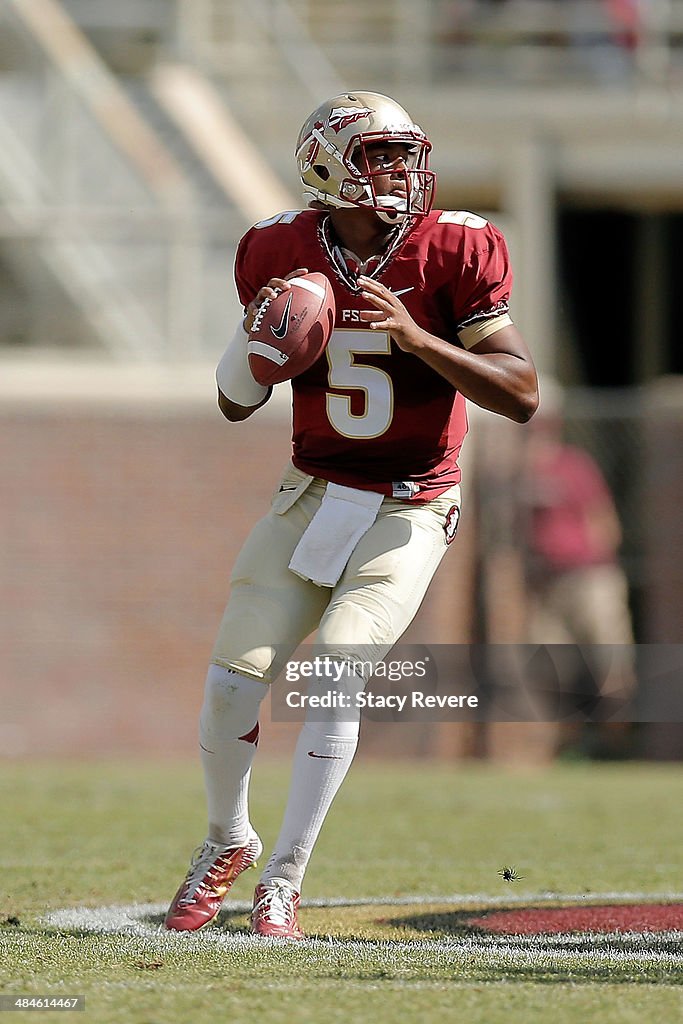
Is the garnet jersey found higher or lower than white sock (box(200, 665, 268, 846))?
higher

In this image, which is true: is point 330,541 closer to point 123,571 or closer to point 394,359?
point 394,359

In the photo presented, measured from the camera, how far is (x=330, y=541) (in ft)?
13.1

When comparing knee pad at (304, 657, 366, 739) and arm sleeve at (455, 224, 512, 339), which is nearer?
knee pad at (304, 657, 366, 739)

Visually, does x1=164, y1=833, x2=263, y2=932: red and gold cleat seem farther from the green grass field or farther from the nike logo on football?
the nike logo on football

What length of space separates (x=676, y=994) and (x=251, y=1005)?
0.87 meters

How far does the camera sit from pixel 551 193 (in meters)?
12.4

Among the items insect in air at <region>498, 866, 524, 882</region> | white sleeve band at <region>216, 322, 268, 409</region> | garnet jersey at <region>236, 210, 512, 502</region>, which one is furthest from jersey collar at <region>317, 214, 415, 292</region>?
insect in air at <region>498, 866, 524, 882</region>

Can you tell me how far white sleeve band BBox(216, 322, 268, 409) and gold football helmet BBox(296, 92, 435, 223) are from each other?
1.42 feet

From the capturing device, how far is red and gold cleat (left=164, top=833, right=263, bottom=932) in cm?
396

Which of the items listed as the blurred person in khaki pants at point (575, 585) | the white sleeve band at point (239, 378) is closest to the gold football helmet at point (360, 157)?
the white sleeve band at point (239, 378)

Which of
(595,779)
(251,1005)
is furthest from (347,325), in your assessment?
(595,779)

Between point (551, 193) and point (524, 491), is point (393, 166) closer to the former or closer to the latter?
point (524, 491)

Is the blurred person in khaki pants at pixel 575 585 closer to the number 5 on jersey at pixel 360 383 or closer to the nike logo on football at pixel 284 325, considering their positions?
the number 5 on jersey at pixel 360 383

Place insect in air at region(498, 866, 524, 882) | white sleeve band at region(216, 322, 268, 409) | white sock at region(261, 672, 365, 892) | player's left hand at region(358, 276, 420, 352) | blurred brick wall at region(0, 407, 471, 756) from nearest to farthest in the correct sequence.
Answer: player's left hand at region(358, 276, 420, 352), white sock at region(261, 672, 365, 892), white sleeve band at region(216, 322, 268, 409), insect in air at region(498, 866, 524, 882), blurred brick wall at region(0, 407, 471, 756)
